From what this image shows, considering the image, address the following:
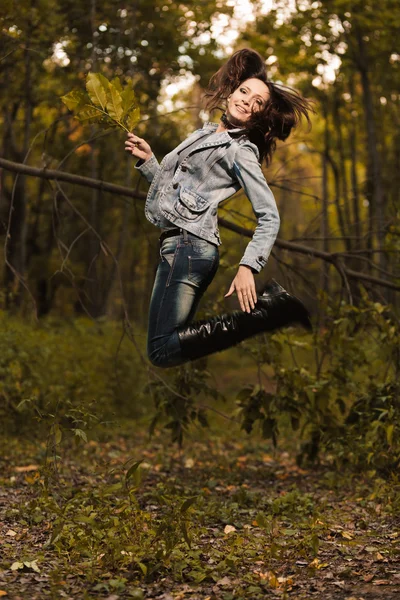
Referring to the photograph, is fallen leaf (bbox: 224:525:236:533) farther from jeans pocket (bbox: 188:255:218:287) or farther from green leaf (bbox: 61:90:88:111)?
green leaf (bbox: 61:90:88:111)

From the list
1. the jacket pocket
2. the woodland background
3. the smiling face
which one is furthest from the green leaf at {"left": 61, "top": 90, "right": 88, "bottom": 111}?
the woodland background

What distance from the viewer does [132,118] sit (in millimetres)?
4203

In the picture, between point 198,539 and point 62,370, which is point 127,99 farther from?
point 62,370

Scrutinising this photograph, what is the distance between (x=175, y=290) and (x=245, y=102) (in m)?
1.19

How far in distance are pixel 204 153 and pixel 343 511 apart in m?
3.01

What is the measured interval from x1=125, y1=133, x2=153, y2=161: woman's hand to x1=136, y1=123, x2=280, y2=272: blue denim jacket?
4 centimetres

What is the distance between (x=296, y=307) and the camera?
424cm

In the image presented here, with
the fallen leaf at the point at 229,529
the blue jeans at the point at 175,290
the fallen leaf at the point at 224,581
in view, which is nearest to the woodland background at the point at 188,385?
the fallen leaf at the point at 224,581

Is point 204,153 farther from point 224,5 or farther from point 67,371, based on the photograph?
point 224,5

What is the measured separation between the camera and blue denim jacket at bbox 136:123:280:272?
13.6 ft

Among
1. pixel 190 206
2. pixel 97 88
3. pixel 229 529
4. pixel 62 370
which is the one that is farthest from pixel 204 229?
pixel 62 370

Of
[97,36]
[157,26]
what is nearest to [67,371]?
[97,36]

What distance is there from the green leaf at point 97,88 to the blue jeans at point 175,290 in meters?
0.85

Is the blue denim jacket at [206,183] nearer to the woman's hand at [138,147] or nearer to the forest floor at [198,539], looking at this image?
the woman's hand at [138,147]
